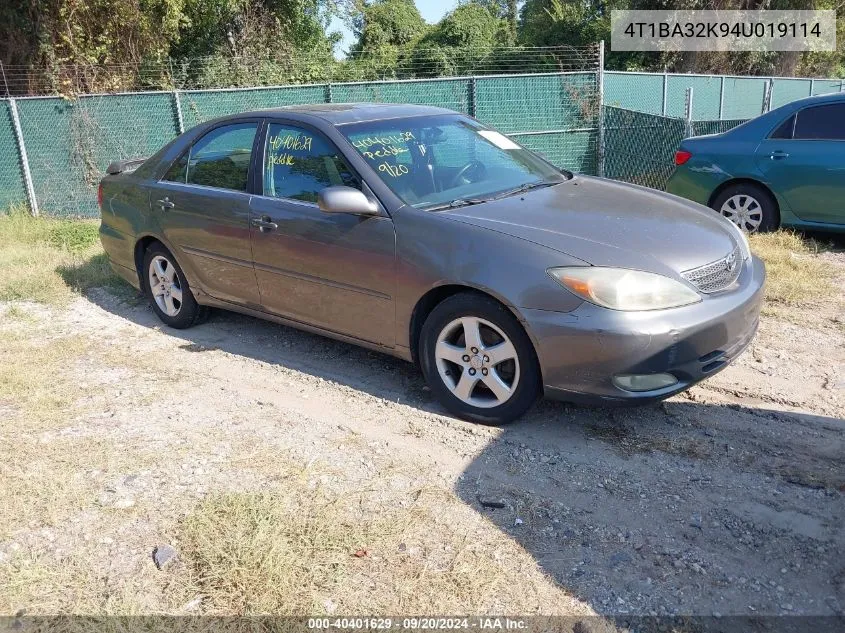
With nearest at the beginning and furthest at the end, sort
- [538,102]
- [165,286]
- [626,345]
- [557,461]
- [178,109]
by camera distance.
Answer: [626,345] → [557,461] → [165,286] → [178,109] → [538,102]

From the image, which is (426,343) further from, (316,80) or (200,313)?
(316,80)

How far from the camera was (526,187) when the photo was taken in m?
4.53

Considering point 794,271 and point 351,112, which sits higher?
point 351,112

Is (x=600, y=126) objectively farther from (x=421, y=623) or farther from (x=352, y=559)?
(x=421, y=623)

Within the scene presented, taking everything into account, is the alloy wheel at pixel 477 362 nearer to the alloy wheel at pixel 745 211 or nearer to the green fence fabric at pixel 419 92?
the alloy wheel at pixel 745 211

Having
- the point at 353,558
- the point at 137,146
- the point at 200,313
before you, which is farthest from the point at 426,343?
the point at 137,146

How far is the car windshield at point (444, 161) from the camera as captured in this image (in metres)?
4.24

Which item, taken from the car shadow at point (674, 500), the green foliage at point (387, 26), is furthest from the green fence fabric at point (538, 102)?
the green foliage at point (387, 26)

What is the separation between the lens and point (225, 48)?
755 inches

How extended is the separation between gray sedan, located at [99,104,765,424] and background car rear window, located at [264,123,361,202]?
0.4 inches

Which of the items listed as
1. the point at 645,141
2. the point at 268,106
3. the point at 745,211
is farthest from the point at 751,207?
the point at 268,106

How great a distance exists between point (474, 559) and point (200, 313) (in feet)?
11.9

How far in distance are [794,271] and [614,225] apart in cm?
329

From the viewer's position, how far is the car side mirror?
13.3 feet
